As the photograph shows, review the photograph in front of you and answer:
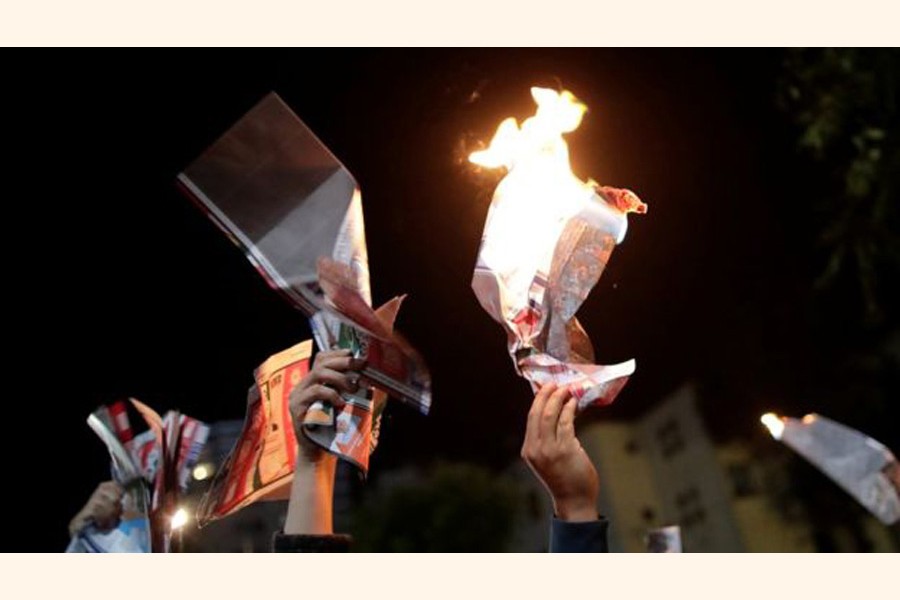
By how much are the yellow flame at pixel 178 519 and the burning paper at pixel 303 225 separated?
2.49 ft

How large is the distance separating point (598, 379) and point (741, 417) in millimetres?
8398

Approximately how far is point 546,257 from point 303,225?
40cm

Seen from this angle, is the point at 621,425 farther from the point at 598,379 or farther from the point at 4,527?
the point at 598,379

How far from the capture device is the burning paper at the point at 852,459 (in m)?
1.90

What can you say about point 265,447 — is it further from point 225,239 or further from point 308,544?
point 225,239

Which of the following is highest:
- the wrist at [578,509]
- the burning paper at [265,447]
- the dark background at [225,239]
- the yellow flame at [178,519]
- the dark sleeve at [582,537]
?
the dark background at [225,239]

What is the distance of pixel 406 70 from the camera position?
4.04 m

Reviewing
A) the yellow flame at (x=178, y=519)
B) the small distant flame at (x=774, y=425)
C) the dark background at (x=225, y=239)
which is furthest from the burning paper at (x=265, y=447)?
the dark background at (x=225, y=239)

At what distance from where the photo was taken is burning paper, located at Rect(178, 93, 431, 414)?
1.58m

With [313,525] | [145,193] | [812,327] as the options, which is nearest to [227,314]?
[145,193]

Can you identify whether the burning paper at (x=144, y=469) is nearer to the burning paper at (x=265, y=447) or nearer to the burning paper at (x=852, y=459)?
the burning paper at (x=265, y=447)

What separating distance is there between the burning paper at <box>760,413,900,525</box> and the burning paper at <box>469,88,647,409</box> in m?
0.57

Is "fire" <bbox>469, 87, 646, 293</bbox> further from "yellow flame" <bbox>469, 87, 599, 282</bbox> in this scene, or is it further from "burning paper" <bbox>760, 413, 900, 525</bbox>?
"burning paper" <bbox>760, 413, 900, 525</bbox>

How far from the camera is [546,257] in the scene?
1.68m
